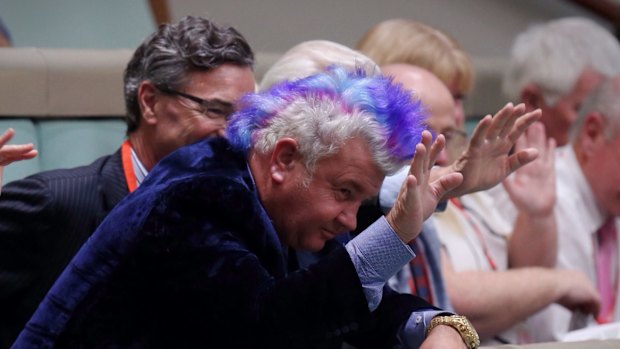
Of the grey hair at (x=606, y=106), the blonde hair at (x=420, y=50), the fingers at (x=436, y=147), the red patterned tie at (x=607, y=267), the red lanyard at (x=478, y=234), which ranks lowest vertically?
the red patterned tie at (x=607, y=267)

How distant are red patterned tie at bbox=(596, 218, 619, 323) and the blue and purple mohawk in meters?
1.01

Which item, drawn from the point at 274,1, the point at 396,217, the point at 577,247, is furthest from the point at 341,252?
the point at 274,1

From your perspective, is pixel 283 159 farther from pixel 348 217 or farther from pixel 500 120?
pixel 500 120

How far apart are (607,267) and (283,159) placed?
3.89 ft

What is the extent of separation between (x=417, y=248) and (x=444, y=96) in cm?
31

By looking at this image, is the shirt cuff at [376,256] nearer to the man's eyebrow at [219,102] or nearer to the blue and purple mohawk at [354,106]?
the blue and purple mohawk at [354,106]

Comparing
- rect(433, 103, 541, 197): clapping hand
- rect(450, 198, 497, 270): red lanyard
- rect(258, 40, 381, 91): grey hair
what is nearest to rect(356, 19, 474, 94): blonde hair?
rect(450, 198, 497, 270): red lanyard

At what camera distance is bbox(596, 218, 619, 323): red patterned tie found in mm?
2346

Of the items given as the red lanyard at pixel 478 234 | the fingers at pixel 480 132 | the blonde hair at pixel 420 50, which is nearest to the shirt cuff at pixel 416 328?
the fingers at pixel 480 132

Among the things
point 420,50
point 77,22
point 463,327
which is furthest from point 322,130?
point 77,22

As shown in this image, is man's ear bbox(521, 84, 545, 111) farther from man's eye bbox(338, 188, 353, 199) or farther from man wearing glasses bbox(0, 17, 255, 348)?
man's eye bbox(338, 188, 353, 199)

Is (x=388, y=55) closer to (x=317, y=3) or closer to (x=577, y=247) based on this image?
(x=577, y=247)

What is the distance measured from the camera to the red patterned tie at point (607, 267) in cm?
235

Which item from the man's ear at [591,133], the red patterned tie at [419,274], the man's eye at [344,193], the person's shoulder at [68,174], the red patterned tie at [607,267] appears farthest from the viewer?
the man's ear at [591,133]
